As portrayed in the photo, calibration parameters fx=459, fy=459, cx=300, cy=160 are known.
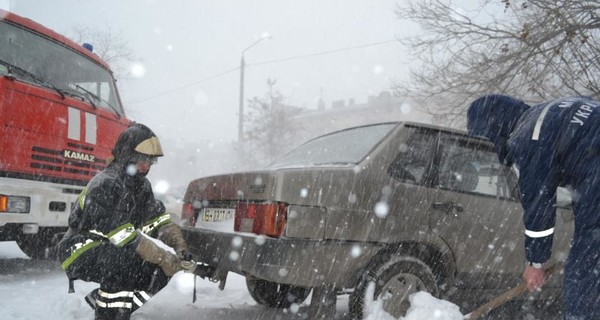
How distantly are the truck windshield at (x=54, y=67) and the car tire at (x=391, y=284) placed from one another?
3.94m

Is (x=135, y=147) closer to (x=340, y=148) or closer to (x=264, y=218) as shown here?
(x=264, y=218)

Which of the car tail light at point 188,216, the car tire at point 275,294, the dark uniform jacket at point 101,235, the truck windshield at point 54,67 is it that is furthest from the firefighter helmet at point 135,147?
the truck windshield at point 54,67

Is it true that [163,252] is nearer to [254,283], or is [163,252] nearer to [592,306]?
[254,283]

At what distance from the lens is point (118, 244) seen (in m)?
3.04

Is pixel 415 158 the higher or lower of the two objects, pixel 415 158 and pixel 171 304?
the higher

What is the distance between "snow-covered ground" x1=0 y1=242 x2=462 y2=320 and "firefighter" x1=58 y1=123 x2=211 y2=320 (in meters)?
0.74

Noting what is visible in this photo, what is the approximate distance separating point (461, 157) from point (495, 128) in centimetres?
87

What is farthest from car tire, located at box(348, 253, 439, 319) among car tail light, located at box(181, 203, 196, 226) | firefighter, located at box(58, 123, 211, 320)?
car tail light, located at box(181, 203, 196, 226)

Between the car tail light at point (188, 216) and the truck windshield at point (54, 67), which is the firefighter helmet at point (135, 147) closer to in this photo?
the car tail light at point (188, 216)

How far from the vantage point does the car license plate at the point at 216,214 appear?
11.1 ft

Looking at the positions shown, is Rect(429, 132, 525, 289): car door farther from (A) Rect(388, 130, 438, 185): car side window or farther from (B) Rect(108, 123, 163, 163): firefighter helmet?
(B) Rect(108, 123, 163, 163): firefighter helmet

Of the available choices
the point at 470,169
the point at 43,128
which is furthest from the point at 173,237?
the point at 470,169

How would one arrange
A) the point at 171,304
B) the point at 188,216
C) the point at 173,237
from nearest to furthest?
the point at 173,237 < the point at 188,216 < the point at 171,304

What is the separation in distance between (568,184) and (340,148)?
5.54ft
